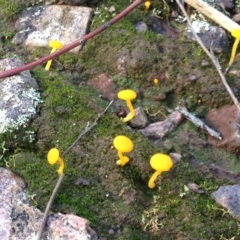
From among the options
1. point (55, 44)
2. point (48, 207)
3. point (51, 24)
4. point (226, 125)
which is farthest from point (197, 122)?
point (51, 24)

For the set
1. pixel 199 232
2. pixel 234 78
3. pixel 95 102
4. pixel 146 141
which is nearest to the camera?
pixel 199 232

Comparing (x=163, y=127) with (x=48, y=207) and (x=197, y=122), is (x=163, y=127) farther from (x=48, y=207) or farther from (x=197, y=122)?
(x=48, y=207)

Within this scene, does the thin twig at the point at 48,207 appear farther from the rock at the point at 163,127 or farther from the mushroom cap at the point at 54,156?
the rock at the point at 163,127

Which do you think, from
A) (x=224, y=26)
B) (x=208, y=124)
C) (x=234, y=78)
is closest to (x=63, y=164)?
(x=208, y=124)

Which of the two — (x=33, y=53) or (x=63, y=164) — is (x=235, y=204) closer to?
(x=63, y=164)

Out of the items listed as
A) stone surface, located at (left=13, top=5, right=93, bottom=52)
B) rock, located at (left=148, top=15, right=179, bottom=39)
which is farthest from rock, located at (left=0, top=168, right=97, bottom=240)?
rock, located at (left=148, top=15, right=179, bottom=39)
